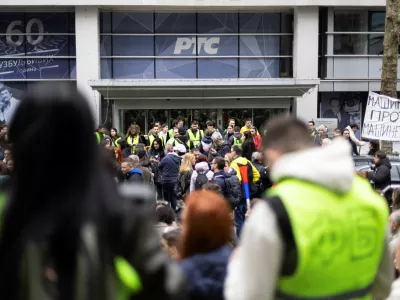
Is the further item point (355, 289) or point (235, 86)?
point (235, 86)

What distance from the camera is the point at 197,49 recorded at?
2744 cm

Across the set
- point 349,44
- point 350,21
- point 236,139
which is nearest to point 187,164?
point 236,139

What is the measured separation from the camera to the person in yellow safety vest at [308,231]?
8.01 feet

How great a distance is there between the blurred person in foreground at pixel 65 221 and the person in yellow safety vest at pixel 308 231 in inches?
31.8

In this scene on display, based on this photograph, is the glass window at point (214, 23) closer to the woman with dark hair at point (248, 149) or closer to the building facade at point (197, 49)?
the building facade at point (197, 49)

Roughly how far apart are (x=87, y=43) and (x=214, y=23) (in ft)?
18.6

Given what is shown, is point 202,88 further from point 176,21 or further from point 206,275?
point 206,275

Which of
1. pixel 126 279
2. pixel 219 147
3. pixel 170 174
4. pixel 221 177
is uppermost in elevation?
pixel 126 279

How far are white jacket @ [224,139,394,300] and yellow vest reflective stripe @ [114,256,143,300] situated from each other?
794mm

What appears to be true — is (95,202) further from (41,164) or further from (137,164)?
(137,164)

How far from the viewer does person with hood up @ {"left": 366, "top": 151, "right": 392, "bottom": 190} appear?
34.6 feet

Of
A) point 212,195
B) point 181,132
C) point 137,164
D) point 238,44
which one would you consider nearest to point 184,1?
point 238,44

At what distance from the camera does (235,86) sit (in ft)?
80.1

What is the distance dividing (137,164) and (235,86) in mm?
14556
